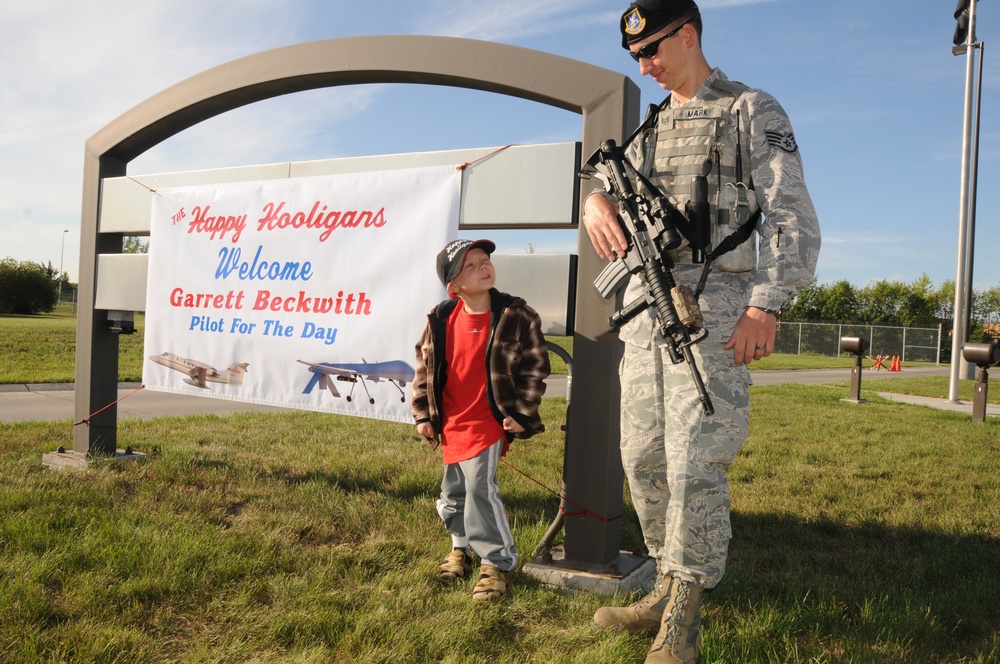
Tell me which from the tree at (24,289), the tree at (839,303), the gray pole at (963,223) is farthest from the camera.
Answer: the tree at (839,303)

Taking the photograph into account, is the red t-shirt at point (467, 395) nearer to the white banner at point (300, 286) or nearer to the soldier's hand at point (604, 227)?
the white banner at point (300, 286)

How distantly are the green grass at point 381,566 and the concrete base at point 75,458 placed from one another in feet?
0.27

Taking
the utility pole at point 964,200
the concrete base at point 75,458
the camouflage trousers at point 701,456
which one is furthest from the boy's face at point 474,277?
the utility pole at point 964,200

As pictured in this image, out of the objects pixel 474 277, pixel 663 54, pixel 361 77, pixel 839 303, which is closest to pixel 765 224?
pixel 663 54

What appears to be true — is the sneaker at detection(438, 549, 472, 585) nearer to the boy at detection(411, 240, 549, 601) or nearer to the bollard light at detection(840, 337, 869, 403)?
the boy at detection(411, 240, 549, 601)

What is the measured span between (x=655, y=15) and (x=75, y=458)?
4.36 meters

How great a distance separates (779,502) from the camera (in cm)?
464

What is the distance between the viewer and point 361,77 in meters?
4.02

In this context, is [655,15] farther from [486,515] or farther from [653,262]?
[486,515]

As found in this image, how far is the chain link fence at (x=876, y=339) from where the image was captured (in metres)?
36.0

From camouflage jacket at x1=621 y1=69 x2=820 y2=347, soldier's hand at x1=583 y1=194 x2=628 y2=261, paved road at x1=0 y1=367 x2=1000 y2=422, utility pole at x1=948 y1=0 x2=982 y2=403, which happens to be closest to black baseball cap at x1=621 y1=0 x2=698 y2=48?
camouflage jacket at x1=621 y1=69 x2=820 y2=347

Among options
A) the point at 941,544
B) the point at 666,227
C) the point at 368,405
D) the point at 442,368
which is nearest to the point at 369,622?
the point at 442,368

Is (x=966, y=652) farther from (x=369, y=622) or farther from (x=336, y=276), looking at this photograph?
(x=336, y=276)

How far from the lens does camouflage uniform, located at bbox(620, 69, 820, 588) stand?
7.70 ft
